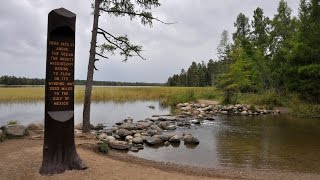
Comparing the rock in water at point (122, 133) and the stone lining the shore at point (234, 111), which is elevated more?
the stone lining the shore at point (234, 111)

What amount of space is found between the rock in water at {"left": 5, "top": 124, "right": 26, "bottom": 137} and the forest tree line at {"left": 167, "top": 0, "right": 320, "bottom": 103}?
88.4 feet

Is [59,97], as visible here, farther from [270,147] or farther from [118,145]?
[270,147]

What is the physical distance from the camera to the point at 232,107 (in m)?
37.9

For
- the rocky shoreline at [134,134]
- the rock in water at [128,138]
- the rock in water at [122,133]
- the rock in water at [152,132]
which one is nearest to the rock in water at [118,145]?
the rocky shoreline at [134,134]

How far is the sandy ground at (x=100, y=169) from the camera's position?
9.09 meters

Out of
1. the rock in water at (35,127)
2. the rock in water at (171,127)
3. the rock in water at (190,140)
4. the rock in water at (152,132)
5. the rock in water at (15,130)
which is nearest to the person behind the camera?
the rock in water at (15,130)

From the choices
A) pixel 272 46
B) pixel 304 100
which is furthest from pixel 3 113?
pixel 272 46

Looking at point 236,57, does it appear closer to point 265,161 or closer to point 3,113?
point 3,113

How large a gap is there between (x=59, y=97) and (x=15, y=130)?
6.39 metres

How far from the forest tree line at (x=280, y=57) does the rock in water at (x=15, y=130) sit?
88.4ft

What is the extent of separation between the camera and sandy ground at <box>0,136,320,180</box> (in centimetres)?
909

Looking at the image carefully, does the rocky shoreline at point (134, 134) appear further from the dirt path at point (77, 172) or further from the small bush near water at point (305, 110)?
the small bush near water at point (305, 110)

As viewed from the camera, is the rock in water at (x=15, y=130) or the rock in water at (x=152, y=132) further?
the rock in water at (x=152, y=132)

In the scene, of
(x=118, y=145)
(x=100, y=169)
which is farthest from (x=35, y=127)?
(x=100, y=169)
